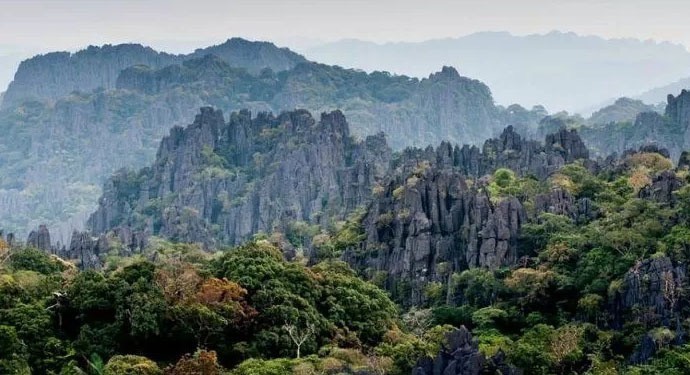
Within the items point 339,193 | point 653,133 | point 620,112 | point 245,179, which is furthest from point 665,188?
point 620,112

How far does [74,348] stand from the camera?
2695 cm

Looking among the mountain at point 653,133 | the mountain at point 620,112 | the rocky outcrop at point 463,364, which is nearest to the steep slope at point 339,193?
the rocky outcrop at point 463,364

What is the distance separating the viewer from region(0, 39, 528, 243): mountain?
128812mm

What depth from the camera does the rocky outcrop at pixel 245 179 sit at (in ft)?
236

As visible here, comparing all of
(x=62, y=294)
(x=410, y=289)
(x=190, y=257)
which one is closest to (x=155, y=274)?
(x=62, y=294)

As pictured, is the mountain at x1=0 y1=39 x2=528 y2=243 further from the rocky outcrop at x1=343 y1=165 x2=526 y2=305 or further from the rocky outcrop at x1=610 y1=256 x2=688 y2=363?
the rocky outcrop at x1=610 y1=256 x2=688 y2=363

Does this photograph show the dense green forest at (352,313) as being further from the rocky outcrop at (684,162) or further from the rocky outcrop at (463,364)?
the rocky outcrop at (684,162)

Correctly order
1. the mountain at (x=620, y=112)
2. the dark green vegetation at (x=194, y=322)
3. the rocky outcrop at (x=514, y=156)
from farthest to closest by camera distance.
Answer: the mountain at (x=620, y=112) < the rocky outcrop at (x=514, y=156) < the dark green vegetation at (x=194, y=322)

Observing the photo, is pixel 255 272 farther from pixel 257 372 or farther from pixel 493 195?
pixel 493 195

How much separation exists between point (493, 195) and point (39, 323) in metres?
26.7

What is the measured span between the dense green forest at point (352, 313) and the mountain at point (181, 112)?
88918 mm

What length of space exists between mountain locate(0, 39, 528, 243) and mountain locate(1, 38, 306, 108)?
11906 mm

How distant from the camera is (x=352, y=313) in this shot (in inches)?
1214

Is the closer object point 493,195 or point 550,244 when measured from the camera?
point 550,244
